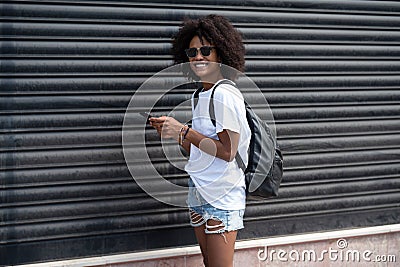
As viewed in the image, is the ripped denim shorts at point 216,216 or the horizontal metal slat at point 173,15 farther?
the horizontal metal slat at point 173,15

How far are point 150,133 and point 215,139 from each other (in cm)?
108

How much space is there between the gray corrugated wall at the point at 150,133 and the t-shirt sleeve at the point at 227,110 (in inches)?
44.7

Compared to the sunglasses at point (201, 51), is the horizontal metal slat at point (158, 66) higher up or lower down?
lower down

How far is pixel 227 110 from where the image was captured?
10.5 ft

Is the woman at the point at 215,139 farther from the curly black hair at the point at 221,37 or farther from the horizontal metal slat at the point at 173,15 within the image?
the horizontal metal slat at the point at 173,15

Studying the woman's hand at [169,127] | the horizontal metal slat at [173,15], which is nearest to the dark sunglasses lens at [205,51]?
the woman's hand at [169,127]

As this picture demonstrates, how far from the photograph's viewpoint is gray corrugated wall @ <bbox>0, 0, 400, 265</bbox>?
3930 millimetres

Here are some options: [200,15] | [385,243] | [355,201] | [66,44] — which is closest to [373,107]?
[355,201]

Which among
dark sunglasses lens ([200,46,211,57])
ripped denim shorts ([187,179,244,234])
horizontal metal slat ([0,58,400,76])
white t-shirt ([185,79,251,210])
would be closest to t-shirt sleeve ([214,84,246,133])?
white t-shirt ([185,79,251,210])

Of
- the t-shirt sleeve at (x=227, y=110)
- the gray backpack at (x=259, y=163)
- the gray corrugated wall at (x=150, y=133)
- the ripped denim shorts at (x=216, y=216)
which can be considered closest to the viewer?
the t-shirt sleeve at (x=227, y=110)

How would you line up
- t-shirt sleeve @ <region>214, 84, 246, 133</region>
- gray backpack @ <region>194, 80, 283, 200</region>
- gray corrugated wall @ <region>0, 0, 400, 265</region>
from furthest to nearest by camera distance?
gray corrugated wall @ <region>0, 0, 400, 265</region>
gray backpack @ <region>194, 80, 283, 200</region>
t-shirt sleeve @ <region>214, 84, 246, 133</region>

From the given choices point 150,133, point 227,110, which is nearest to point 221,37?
point 227,110

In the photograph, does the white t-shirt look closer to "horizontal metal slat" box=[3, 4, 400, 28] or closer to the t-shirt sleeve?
the t-shirt sleeve

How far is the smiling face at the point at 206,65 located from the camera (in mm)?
3424
